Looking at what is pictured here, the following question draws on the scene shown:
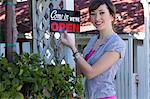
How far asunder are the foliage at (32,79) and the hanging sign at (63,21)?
39cm

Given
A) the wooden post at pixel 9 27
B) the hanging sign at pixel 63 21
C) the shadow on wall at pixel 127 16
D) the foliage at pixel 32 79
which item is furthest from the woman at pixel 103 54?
the shadow on wall at pixel 127 16

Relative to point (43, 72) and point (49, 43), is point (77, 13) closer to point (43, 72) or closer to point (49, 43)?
point (49, 43)

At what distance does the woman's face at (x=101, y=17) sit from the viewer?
2263 mm

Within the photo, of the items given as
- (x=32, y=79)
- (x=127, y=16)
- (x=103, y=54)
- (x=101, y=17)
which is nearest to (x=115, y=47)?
(x=103, y=54)

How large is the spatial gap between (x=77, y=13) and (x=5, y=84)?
3.65 feet

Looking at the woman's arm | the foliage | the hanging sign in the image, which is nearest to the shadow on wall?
the hanging sign

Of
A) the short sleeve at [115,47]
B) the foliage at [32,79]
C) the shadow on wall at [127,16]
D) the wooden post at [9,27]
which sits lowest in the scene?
the foliage at [32,79]

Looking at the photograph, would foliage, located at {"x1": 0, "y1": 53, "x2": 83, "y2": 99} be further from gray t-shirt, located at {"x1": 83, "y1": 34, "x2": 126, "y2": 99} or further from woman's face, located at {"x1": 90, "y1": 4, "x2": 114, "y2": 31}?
woman's face, located at {"x1": 90, "y1": 4, "x2": 114, "y2": 31}

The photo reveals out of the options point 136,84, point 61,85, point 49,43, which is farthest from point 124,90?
point 61,85

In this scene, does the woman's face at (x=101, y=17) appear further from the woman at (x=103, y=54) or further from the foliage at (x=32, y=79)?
the foliage at (x=32, y=79)

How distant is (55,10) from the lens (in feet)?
9.24

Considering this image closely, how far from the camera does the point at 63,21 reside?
2793 millimetres

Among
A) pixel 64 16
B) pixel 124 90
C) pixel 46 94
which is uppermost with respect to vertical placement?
pixel 64 16

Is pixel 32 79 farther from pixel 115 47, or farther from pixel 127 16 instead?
pixel 127 16
